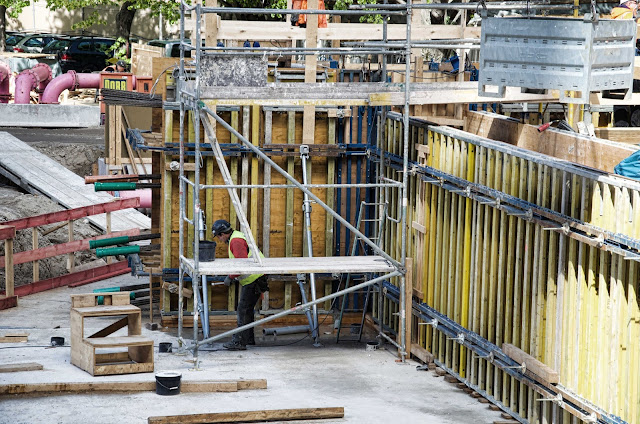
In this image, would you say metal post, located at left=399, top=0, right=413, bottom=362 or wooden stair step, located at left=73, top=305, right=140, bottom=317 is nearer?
wooden stair step, located at left=73, top=305, right=140, bottom=317

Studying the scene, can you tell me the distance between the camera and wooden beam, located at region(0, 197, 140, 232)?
17188mm

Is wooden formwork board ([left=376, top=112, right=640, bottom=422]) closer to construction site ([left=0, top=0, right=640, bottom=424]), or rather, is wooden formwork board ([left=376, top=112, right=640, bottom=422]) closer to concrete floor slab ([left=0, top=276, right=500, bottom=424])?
construction site ([left=0, top=0, right=640, bottom=424])

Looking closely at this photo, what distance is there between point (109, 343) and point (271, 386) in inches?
76.1

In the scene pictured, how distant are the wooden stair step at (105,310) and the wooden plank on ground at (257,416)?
8.15 feet

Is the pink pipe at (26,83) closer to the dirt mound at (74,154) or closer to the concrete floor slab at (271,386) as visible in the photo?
the dirt mound at (74,154)

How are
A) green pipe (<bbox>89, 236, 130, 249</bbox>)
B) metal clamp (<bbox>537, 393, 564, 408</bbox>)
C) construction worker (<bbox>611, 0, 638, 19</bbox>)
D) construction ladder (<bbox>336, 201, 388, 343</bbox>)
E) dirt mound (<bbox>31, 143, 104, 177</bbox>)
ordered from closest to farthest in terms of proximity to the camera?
metal clamp (<bbox>537, 393, 564, 408</bbox>) → construction worker (<bbox>611, 0, 638, 19</bbox>) → construction ladder (<bbox>336, 201, 388, 343</bbox>) → green pipe (<bbox>89, 236, 130, 249</bbox>) → dirt mound (<bbox>31, 143, 104, 177</bbox>)

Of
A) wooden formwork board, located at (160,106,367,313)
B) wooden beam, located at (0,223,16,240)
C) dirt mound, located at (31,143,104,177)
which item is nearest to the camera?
wooden formwork board, located at (160,106,367,313)

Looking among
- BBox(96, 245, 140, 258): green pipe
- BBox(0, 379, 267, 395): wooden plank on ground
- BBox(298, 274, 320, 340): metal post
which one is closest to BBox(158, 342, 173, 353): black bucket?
BBox(0, 379, 267, 395): wooden plank on ground

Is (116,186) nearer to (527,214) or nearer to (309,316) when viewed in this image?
(309,316)

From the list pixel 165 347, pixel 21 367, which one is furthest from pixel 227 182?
pixel 21 367

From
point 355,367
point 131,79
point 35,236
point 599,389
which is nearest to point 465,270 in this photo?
point 355,367

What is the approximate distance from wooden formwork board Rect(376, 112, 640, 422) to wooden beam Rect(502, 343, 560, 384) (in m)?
0.07

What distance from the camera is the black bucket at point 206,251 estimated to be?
45.5 feet

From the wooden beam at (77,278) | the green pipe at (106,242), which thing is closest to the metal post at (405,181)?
the green pipe at (106,242)
